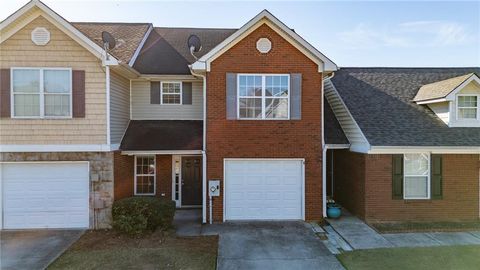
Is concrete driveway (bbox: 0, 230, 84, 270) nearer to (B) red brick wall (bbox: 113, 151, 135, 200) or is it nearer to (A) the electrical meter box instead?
(B) red brick wall (bbox: 113, 151, 135, 200)

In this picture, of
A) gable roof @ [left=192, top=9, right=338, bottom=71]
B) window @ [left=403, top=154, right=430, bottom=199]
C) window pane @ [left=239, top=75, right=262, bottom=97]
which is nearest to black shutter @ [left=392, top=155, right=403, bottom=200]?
window @ [left=403, top=154, right=430, bottom=199]

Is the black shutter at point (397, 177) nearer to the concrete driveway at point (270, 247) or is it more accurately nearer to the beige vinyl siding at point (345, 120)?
the beige vinyl siding at point (345, 120)

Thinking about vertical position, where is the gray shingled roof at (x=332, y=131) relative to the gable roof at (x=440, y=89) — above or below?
below

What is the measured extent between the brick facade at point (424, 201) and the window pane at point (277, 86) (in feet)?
12.2

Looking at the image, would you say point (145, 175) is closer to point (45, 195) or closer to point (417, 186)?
point (45, 195)

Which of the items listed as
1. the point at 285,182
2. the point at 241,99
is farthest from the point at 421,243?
the point at 241,99

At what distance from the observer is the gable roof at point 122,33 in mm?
13250

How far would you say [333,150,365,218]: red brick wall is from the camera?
11.4m

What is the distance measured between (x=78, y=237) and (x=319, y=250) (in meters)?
7.40

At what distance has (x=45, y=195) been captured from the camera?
10.5 m

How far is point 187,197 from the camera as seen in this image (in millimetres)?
13250

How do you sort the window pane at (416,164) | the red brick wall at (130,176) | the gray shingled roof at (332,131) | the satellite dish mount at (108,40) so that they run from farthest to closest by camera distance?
the satellite dish mount at (108,40)
the gray shingled roof at (332,131)
the window pane at (416,164)
the red brick wall at (130,176)

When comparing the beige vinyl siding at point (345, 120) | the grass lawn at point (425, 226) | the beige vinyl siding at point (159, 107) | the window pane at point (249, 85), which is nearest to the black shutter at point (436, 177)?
the grass lawn at point (425, 226)

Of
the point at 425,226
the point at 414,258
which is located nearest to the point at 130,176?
the point at 414,258
